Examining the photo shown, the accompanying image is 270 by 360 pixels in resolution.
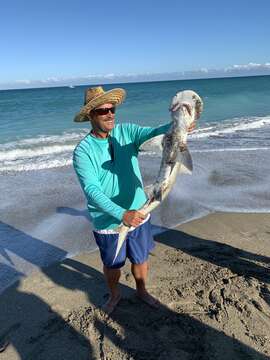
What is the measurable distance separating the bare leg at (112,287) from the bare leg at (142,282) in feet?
0.61

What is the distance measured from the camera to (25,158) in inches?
531

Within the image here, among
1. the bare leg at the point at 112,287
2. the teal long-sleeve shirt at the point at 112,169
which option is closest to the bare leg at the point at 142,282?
the bare leg at the point at 112,287

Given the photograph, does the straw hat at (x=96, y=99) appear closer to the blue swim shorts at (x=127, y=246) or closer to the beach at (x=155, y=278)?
the beach at (x=155, y=278)

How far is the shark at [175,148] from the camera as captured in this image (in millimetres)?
3648

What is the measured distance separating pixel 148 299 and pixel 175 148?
1717 millimetres

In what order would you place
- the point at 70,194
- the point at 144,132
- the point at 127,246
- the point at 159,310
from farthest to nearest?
the point at 70,194 → the point at 159,310 → the point at 127,246 → the point at 144,132

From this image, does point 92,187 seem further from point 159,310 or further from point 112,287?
point 159,310

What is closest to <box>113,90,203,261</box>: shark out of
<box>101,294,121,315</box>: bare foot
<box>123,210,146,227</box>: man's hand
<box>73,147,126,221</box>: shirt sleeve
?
<box>123,210,146,227</box>: man's hand

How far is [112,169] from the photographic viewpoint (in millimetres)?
3789

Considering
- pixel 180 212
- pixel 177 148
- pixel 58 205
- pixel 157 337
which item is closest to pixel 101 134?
pixel 177 148

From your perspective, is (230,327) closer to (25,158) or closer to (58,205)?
(58,205)

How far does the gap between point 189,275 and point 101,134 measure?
2.19m

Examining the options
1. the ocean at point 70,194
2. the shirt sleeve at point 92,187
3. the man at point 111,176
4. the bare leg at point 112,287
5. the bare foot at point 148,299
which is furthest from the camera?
the ocean at point 70,194

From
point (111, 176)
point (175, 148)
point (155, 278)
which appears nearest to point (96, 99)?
point (111, 176)
